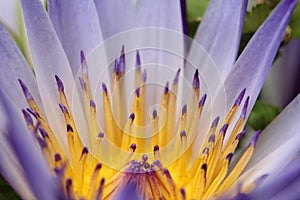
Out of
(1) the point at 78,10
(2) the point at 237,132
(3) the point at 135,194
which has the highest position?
(1) the point at 78,10

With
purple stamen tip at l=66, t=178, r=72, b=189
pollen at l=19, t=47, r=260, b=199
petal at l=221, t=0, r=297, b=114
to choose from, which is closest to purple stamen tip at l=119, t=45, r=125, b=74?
pollen at l=19, t=47, r=260, b=199

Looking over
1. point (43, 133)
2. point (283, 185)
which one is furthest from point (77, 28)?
point (283, 185)

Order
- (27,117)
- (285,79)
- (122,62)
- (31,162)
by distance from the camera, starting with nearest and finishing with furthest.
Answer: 1. (31,162)
2. (27,117)
3. (122,62)
4. (285,79)

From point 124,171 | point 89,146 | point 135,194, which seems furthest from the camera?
point 89,146

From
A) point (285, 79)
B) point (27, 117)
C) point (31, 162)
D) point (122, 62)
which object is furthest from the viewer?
point (285, 79)

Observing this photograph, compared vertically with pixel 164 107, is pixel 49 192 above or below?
below

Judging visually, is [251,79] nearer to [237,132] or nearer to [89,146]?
[237,132]

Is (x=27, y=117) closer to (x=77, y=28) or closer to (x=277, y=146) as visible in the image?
(x=77, y=28)

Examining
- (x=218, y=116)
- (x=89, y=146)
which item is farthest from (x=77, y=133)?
(x=218, y=116)
